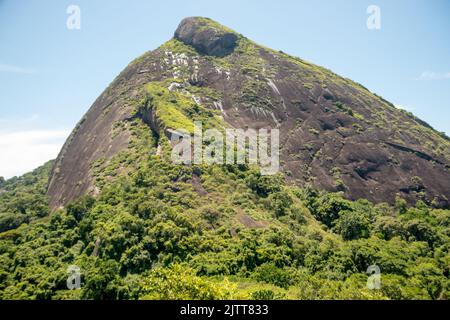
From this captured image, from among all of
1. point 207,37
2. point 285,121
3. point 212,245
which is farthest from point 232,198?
point 207,37

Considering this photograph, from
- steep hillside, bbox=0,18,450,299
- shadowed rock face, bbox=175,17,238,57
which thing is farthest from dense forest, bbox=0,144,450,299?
shadowed rock face, bbox=175,17,238,57

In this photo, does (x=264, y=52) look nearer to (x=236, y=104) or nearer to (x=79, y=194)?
(x=236, y=104)

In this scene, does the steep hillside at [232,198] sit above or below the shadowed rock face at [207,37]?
below

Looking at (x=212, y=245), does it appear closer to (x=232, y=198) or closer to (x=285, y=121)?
(x=232, y=198)

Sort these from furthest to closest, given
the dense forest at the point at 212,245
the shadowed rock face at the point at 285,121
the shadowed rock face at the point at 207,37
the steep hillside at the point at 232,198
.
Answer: the shadowed rock face at the point at 207,37 < the shadowed rock face at the point at 285,121 < the steep hillside at the point at 232,198 < the dense forest at the point at 212,245

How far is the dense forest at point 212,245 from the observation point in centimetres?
3316

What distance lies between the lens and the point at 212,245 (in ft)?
132

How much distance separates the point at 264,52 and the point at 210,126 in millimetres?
44349

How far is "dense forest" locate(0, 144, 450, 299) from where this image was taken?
33156mm

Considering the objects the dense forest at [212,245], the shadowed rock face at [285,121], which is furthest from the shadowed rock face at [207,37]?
the dense forest at [212,245]

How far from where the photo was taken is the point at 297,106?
278 ft

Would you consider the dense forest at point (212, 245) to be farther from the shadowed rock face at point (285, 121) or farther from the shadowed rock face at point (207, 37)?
the shadowed rock face at point (207, 37)

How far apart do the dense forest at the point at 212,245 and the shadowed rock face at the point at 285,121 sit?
393 inches

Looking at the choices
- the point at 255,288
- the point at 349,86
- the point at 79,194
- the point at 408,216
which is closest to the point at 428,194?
the point at 408,216
